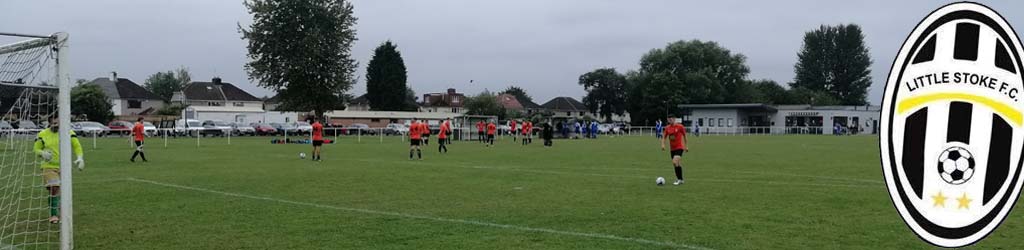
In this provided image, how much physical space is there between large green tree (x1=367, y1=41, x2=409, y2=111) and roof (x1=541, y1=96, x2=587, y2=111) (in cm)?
4452

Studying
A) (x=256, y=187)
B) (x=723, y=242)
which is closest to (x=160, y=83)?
(x=256, y=187)

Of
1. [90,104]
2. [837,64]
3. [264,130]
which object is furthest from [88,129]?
[837,64]

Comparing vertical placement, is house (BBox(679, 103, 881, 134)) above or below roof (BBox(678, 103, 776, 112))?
below

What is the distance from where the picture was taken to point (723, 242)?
27.9 ft

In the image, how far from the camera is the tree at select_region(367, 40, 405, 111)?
10750 centimetres

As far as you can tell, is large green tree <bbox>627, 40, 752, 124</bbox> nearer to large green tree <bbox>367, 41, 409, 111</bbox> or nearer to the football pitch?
large green tree <bbox>367, 41, 409, 111</bbox>

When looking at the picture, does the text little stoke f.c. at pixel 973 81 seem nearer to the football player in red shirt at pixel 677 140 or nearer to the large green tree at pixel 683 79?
the football player in red shirt at pixel 677 140

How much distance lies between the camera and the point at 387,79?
107 metres

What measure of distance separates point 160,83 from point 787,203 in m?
132

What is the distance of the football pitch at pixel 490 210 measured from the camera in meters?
8.70

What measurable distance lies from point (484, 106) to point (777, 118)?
36.0m

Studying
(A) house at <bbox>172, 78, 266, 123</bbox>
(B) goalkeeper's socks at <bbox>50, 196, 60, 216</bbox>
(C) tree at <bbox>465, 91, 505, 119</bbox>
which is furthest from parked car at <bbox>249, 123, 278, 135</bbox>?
(B) goalkeeper's socks at <bbox>50, 196, 60, 216</bbox>

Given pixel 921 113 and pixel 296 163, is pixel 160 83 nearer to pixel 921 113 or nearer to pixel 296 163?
pixel 296 163

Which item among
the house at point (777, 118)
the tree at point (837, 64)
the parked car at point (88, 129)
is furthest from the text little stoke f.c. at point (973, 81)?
the tree at point (837, 64)
